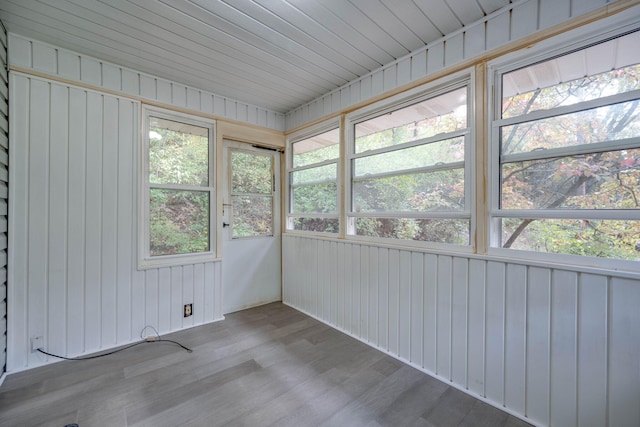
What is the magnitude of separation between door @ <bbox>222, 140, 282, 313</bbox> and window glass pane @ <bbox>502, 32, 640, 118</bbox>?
8.78 feet

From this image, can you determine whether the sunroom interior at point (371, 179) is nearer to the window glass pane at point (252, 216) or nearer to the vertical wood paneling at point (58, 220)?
the vertical wood paneling at point (58, 220)

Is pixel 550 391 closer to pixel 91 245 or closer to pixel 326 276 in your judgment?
pixel 326 276

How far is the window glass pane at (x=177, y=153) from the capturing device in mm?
2673

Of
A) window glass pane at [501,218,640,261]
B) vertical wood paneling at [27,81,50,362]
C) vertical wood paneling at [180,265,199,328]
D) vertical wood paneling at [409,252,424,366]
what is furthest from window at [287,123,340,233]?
vertical wood paneling at [27,81,50,362]

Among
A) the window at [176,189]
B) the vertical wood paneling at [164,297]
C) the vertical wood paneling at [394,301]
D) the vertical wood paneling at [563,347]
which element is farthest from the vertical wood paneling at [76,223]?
the vertical wood paneling at [563,347]

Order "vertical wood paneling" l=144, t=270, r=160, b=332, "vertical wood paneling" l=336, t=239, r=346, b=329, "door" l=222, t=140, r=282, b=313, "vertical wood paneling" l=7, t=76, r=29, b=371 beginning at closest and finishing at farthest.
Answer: "vertical wood paneling" l=7, t=76, r=29, b=371
"vertical wood paneling" l=144, t=270, r=160, b=332
"vertical wood paneling" l=336, t=239, r=346, b=329
"door" l=222, t=140, r=282, b=313

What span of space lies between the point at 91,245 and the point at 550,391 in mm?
3468

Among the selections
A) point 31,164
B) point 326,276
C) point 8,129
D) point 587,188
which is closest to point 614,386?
point 587,188

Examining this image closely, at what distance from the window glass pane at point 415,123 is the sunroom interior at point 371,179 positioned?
15 millimetres

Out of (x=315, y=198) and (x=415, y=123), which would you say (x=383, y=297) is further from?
(x=415, y=123)

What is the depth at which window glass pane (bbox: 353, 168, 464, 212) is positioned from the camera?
2.02 m

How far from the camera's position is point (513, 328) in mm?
1664

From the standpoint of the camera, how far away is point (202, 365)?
7.04ft

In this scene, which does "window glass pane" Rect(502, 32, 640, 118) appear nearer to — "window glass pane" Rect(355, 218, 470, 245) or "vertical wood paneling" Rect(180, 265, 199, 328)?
"window glass pane" Rect(355, 218, 470, 245)
